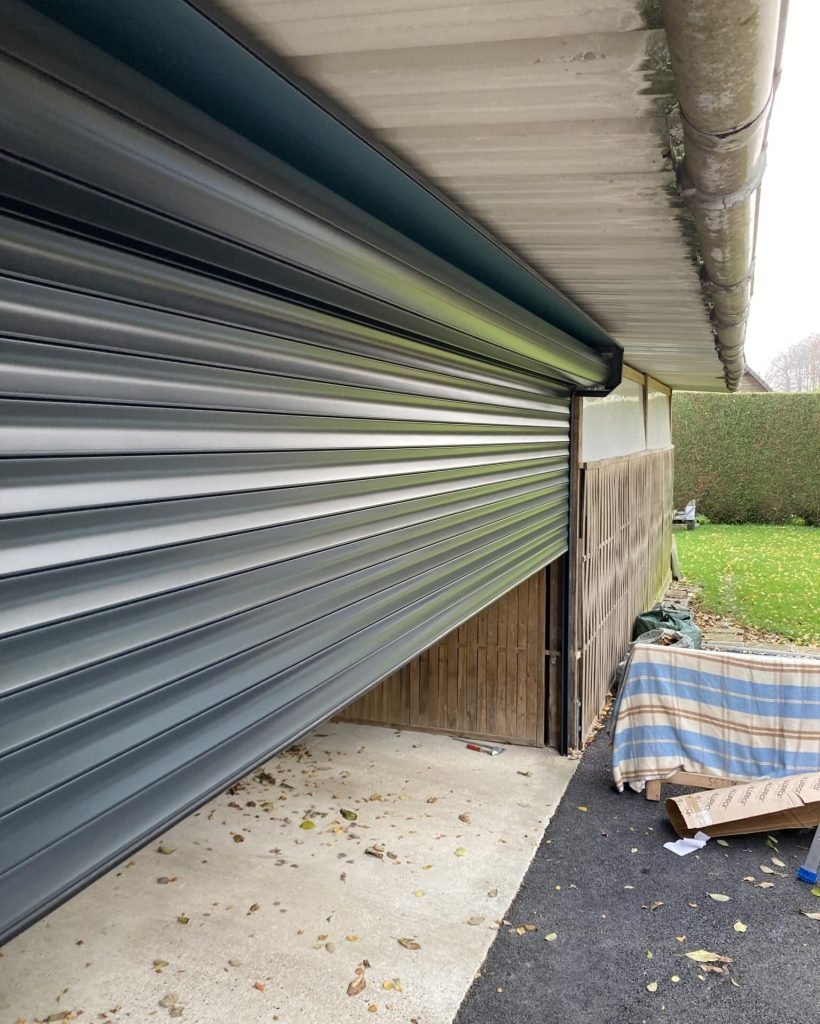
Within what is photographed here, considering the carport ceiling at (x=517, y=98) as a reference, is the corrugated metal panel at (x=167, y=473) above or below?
below

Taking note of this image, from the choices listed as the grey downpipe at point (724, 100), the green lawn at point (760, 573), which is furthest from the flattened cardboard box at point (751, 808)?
the green lawn at point (760, 573)

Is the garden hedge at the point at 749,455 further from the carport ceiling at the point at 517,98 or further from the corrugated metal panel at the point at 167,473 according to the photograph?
the corrugated metal panel at the point at 167,473

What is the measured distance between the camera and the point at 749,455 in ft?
80.6

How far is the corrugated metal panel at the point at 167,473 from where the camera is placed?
132 centimetres

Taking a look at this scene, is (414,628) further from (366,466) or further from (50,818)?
(50,818)

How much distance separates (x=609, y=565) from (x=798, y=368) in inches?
2554

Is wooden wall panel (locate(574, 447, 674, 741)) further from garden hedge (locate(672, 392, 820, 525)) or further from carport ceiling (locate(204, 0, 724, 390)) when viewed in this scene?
garden hedge (locate(672, 392, 820, 525))

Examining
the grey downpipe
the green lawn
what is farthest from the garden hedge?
the grey downpipe

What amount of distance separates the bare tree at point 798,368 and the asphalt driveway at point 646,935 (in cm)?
6205

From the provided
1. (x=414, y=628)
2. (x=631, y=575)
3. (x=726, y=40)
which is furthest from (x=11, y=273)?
(x=631, y=575)

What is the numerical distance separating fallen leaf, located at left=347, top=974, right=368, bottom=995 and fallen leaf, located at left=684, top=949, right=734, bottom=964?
1607mm

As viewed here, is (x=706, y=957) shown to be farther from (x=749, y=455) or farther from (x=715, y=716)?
(x=749, y=455)

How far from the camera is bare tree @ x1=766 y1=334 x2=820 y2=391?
209 ft

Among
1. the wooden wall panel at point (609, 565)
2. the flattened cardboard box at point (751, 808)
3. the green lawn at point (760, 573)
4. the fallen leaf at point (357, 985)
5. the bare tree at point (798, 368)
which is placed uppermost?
the bare tree at point (798, 368)
